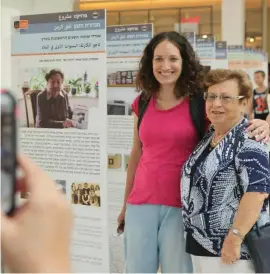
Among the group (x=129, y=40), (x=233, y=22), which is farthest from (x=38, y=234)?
(x=233, y=22)

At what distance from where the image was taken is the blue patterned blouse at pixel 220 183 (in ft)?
7.35

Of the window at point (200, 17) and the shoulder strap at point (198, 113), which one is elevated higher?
the window at point (200, 17)

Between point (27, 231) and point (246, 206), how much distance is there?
1.83 meters

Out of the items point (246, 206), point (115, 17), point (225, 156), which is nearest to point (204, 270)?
point (246, 206)

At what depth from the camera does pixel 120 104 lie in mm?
4094

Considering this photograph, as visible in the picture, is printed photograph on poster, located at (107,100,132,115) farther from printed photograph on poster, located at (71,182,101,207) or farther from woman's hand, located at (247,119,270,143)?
woman's hand, located at (247,119,270,143)

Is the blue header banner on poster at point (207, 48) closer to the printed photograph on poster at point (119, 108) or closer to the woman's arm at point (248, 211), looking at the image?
the printed photograph on poster at point (119, 108)

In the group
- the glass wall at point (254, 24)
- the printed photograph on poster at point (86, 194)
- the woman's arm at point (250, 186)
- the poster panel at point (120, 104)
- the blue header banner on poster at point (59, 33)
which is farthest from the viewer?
the glass wall at point (254, 24)

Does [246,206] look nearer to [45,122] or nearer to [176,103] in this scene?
[176,103]

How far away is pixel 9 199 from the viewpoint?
1.72ft

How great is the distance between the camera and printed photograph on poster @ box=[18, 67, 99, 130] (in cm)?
282

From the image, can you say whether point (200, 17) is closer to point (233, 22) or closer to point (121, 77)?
Result: point (233, 22)

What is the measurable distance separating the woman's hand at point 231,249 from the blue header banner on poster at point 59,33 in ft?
3.94

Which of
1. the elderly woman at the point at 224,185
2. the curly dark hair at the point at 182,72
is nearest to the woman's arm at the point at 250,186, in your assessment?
the elderly woman at the point at 224,185
